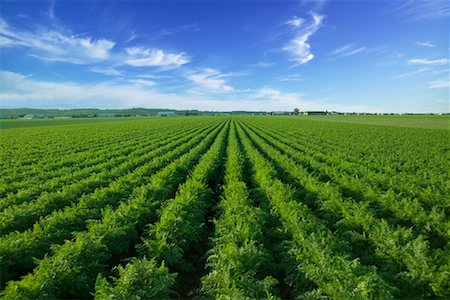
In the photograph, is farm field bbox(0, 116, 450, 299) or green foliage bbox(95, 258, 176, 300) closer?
green foliage bbox(95, 258, 176, 300)

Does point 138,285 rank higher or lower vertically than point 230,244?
lower

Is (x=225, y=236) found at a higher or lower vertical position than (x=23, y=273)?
higher

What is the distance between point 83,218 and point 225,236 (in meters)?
4.31

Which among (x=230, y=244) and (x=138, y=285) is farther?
(x=230, y=244)

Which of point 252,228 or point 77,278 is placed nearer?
point 77,278

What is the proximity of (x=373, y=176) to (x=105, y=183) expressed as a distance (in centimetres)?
1163

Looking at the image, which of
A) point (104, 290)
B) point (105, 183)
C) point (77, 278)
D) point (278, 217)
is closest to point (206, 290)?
point (104, 290)

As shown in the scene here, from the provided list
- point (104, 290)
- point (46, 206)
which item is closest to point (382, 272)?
point (104, 290)

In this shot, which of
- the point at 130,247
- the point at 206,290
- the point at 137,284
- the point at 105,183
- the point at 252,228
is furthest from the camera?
the point at 105,183

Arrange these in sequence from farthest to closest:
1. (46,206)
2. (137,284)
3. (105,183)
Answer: (105,183) → (46,206) → (137,284)

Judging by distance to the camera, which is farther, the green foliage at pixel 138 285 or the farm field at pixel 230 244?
the farm field at pixel 230 244

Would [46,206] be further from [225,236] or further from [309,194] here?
[309,194]

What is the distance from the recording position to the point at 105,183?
42.1 ft

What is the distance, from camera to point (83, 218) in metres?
8.39
